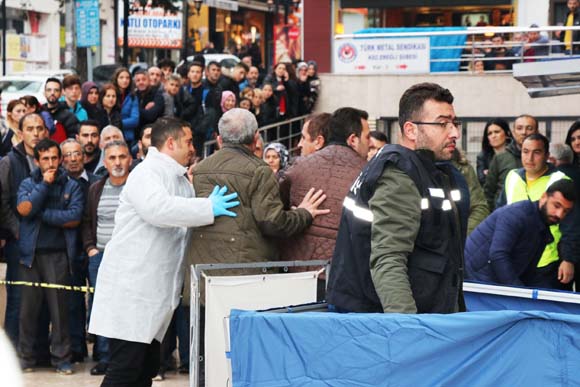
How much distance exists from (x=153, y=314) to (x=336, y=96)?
41.1ft

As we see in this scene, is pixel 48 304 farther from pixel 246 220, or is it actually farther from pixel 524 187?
pixel 524 187

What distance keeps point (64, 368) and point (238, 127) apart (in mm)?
3214

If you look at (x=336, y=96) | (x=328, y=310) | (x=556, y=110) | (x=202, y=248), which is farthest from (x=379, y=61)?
(x=328, y=310)

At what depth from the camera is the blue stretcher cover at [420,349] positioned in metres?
5.10

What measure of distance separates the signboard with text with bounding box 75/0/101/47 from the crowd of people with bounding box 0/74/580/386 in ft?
46.2

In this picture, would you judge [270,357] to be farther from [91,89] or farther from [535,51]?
[535,51]

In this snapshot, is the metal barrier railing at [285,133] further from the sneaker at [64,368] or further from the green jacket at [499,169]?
the sneaker at [64,368]

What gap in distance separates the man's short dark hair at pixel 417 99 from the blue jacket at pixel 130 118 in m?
9.49

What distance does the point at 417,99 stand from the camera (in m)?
5.51

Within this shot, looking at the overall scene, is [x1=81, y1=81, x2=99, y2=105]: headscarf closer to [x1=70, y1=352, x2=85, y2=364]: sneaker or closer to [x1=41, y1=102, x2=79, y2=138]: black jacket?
[x1=41, y1=102, x2=79, y2=138]: black jacket

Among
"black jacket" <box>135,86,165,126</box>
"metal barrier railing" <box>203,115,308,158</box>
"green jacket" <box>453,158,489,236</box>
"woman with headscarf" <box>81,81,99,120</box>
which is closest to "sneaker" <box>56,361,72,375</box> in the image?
"green jacket" <box>453,158,489,236</box>

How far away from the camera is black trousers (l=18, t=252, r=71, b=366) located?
33.0 feet

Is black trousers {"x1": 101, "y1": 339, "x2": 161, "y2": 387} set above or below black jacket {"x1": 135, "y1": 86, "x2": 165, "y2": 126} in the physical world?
below

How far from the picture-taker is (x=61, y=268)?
10.1 metres
